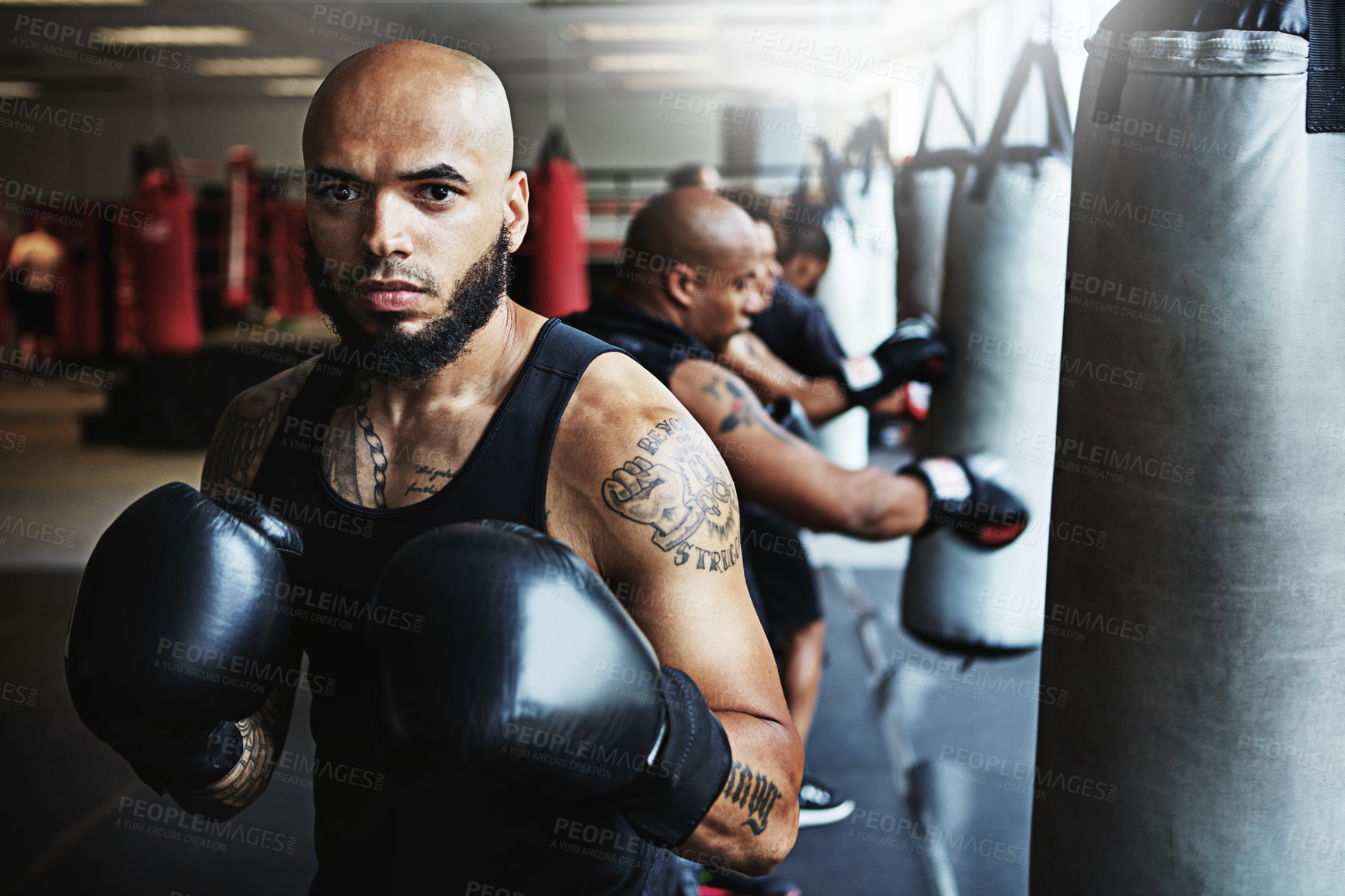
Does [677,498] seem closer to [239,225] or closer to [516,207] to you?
[516,207]

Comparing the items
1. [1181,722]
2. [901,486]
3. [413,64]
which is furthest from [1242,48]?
[901,486]

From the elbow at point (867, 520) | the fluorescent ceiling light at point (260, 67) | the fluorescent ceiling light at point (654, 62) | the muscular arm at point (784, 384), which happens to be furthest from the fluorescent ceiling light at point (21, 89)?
the elbow at point (867, 520)

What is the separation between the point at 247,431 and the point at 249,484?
90 mm

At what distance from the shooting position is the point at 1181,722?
46.4 inches

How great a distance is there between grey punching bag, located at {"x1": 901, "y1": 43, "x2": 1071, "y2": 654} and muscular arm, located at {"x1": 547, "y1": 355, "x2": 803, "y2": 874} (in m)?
1.13

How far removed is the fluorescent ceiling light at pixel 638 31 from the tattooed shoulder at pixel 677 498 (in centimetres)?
785

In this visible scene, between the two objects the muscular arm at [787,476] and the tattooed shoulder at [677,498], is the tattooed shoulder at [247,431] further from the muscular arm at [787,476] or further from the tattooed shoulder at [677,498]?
the muscular arm at [787,476]

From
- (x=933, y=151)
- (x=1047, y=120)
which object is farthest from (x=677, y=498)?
(x=933, y=151)

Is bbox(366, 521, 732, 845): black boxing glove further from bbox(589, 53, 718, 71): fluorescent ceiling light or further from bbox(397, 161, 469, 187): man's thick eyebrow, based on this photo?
bbox(589, 53, 718, 71): fluorescent ceiling light

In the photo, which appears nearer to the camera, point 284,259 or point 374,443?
point 374,443

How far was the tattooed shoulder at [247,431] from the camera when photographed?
1.33m

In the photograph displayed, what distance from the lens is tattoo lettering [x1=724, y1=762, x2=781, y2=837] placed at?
0.96 m

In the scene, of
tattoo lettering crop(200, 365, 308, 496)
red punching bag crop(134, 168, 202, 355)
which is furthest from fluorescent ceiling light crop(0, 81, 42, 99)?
tattoo lettering crop(200, 365, 308, 496)

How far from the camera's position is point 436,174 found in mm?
1154
